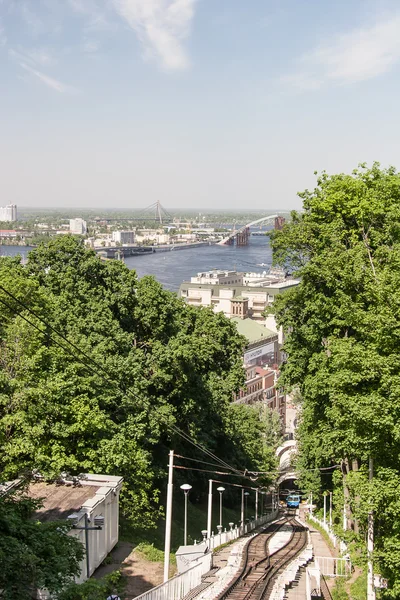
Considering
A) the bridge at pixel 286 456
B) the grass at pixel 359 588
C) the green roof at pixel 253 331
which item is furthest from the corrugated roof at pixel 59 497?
the green roof at pixel 253 331

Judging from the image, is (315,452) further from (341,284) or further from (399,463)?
(399,463)

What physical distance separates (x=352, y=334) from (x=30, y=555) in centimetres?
1339

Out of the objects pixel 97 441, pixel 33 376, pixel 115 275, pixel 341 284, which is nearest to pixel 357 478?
pixel 341 284

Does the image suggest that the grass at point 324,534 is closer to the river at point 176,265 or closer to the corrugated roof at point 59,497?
the corrugated roof at point 59,497

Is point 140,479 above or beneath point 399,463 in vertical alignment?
beneath

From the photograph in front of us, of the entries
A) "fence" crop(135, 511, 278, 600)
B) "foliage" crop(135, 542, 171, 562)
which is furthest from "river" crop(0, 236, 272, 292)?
"fence" crop(135, 511, 278, 600)

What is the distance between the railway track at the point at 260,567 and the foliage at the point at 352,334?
2.36 m

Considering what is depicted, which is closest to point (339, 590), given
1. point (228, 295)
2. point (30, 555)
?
point (30, 555)

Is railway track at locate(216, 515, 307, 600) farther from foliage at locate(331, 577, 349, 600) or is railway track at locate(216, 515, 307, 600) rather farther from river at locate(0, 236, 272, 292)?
river at locate(0, 236, 272, 292)

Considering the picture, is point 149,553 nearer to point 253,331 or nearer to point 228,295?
point 253,331

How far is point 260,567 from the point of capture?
19000mm

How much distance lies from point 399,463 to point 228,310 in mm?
92222

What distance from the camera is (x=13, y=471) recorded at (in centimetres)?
1598

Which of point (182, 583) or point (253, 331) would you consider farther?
point (253, 331)
